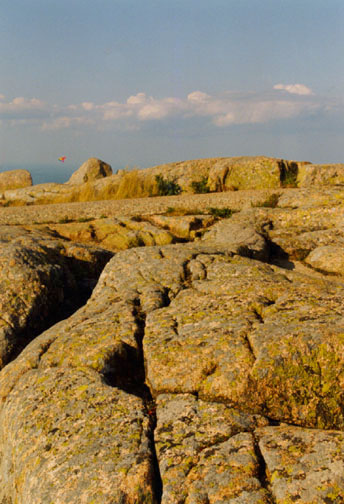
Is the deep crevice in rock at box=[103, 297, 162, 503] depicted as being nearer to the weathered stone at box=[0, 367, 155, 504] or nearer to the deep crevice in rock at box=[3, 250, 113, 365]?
the weathered stone at box=[0, 367, 155, 504]

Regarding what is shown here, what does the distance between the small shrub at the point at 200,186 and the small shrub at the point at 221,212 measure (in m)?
4.03

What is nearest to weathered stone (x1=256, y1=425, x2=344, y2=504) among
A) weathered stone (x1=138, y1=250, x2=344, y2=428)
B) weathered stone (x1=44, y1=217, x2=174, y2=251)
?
weathered stone (x1=138, y1=250, x2=344, y2=428)

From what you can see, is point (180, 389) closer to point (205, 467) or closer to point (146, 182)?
point (205, 467)

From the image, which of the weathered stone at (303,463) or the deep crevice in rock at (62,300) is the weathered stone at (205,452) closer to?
the weathered stone at (303,463)

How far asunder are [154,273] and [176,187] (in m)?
11.7

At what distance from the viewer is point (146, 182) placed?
1820 centimetres

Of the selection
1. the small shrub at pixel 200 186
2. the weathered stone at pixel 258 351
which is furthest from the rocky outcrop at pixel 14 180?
the weathered stone at pixel 258 351

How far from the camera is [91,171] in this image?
90.1 feet

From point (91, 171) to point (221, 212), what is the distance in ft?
53.5

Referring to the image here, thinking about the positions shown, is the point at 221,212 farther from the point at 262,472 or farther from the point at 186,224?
the point at 262,472

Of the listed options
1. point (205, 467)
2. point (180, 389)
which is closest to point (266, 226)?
point (180, 389)

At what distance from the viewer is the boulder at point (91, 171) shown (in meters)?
27.2

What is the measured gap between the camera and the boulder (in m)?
27.2

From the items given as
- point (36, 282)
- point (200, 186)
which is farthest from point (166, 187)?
point (36, 282)
